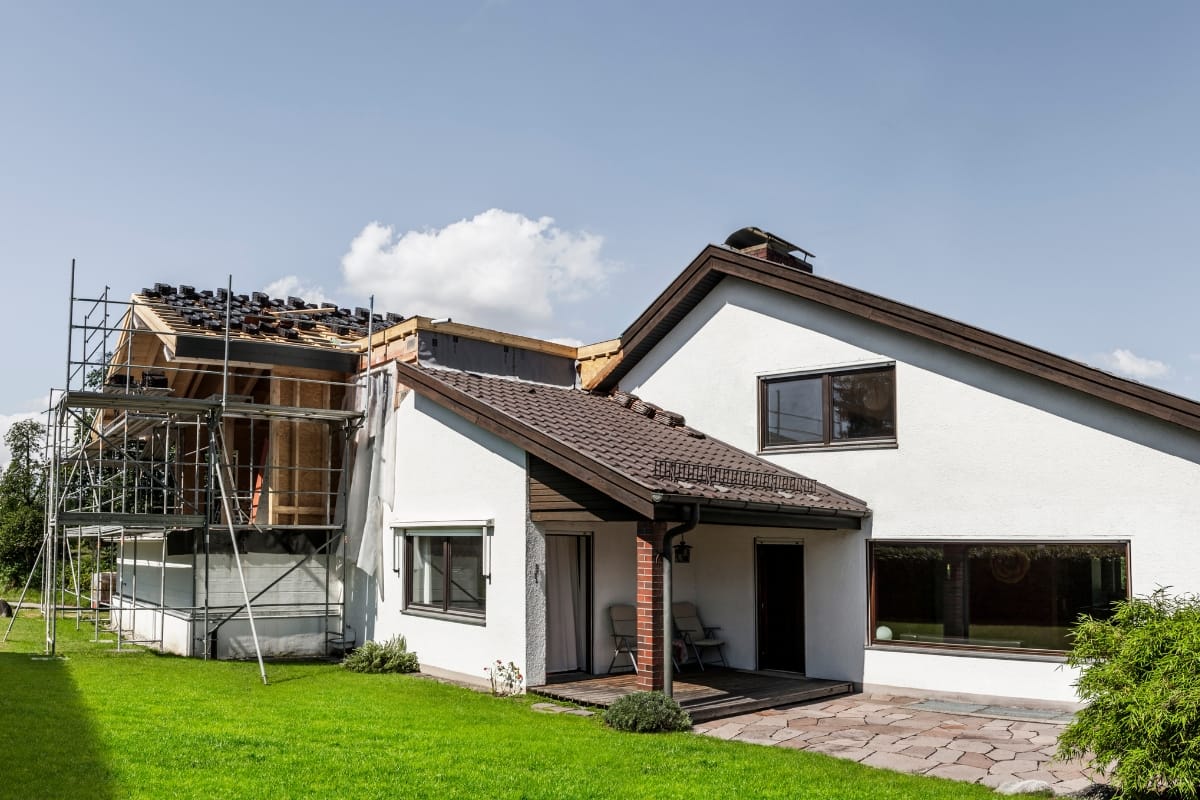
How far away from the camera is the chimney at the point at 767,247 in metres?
16.0

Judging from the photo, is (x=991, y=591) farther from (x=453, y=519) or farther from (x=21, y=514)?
(x=21, y=514)

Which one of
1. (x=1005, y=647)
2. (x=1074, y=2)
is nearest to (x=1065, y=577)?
(x=1005, y=647)

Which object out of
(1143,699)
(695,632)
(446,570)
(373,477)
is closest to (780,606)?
(695,632)

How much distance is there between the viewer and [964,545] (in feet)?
41.7

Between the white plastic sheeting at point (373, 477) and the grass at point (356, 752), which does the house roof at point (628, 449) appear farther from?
the grass at point (356, 752)

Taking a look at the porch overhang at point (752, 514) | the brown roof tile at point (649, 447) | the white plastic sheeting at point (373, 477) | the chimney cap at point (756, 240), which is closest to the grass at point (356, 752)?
the porch overhang at point (752, 514)

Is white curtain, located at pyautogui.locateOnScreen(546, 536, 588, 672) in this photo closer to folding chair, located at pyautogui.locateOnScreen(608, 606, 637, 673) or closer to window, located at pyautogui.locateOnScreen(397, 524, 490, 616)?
folding chair, located at pyautogui.locateOnScreen(608, 606, 637, 673)

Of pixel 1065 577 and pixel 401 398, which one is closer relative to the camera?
pixel 1065 577

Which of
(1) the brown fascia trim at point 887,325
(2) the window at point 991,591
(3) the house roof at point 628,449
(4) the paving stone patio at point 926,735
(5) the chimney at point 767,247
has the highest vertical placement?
(5) the chimney at point 767,247

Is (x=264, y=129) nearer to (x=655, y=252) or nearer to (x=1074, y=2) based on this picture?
(x=655, y=252)

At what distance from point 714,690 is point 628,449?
129 inches

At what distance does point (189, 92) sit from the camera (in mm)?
13633

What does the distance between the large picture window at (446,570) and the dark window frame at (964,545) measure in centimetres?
534

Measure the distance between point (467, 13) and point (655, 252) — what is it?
257 inches
